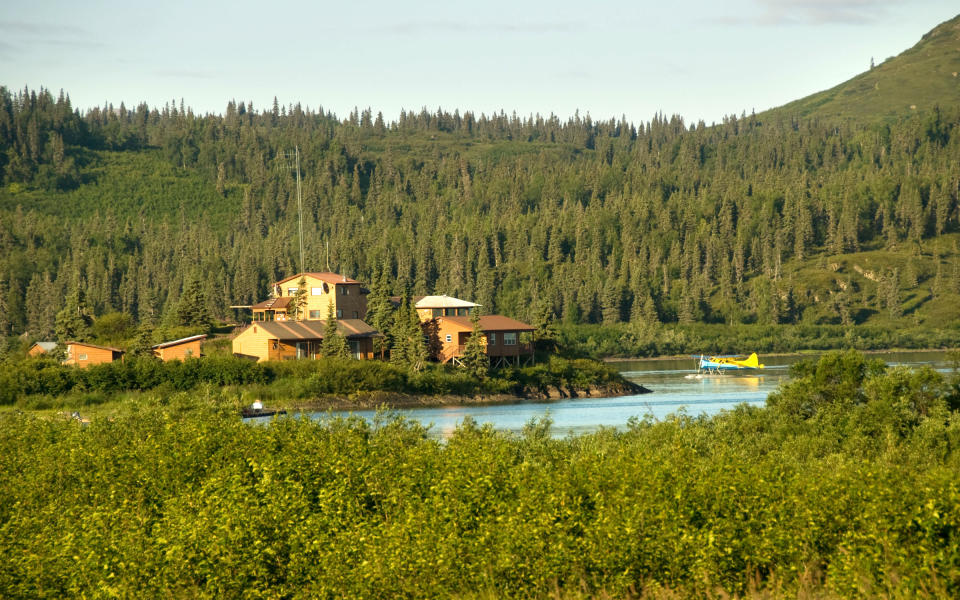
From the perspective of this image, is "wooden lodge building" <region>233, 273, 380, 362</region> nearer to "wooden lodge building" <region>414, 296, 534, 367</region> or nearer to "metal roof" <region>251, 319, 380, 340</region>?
"metal roof" <region>251, 319, 380, 340</region>

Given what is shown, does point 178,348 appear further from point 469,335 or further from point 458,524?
point 458,524

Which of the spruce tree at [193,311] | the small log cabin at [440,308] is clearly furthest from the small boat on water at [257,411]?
the spruce tree at [193,311]

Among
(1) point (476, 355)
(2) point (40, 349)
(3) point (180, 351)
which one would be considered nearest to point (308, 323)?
(3) point (180, 351)

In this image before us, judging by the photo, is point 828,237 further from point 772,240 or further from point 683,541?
point 683,541

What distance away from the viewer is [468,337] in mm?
76375

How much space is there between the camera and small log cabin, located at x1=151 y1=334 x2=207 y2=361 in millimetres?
72375

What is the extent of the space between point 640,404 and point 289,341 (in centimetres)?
2128

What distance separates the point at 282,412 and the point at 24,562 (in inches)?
1565

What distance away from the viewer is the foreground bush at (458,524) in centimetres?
2053

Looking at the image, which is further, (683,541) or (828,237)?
(828,237)

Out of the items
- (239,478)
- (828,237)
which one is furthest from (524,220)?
(239,478)

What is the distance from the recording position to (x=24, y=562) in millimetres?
22062

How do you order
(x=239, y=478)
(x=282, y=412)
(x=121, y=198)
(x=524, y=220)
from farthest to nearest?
1. (x=121, y=198)
2. (x=524, y=220)
3. (x=282, y=412)
4. (x=239, y=478)

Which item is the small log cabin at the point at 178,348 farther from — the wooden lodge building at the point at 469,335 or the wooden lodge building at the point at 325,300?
the wooden lodge building at the point at 469,335
